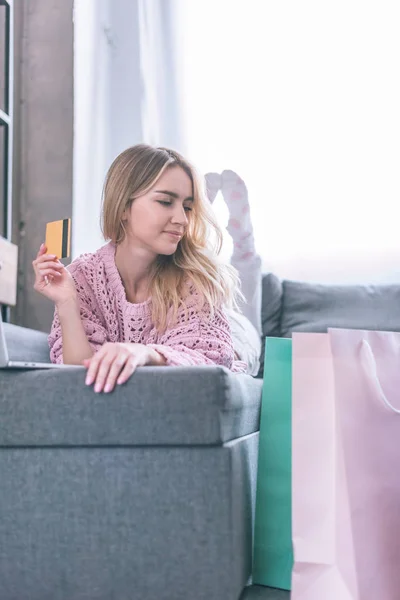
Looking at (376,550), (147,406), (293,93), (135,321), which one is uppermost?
(293,93)

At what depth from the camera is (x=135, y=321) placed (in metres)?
1.35

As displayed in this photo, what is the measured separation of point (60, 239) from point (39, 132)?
4.70ft

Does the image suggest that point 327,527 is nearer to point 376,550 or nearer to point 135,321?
point 376,550

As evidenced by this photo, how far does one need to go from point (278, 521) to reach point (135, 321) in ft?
1.62

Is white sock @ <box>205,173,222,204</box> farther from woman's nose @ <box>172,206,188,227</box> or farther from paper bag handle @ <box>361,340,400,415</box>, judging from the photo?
paper bag handle @ <box>361,340,400,415</box>

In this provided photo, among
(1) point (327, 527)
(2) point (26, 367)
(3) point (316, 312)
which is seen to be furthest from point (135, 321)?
(3) point (316, 312)

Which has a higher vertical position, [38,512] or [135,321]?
[135,321]

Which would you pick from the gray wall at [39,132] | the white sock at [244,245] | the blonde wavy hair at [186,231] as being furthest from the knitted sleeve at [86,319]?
the gray wall at [39,132]

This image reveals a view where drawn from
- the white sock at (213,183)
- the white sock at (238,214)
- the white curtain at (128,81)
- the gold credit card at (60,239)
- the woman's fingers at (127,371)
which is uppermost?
the white curtain at (128,81)

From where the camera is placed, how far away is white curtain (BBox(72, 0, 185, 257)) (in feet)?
7.83

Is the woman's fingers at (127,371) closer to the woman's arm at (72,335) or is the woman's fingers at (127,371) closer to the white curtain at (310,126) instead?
the woman's arm at (72,335)

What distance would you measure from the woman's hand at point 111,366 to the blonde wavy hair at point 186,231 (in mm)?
426

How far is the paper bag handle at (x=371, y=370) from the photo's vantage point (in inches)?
36.7

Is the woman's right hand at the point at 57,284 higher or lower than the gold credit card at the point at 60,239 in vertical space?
lower
